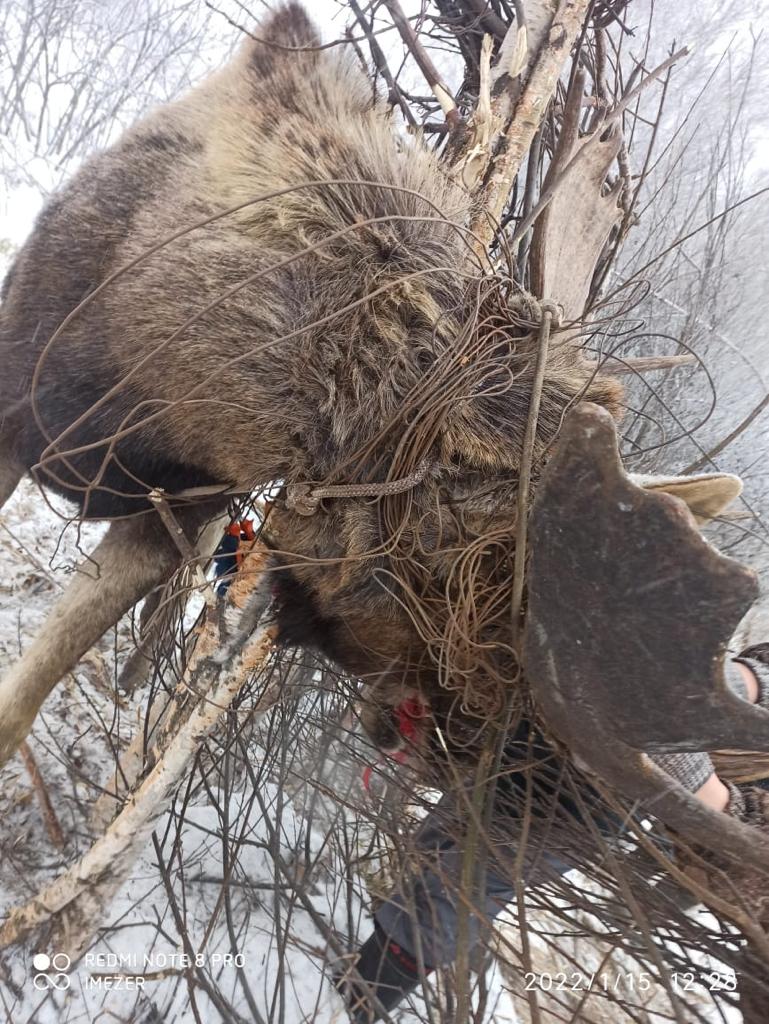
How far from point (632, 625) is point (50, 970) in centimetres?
174

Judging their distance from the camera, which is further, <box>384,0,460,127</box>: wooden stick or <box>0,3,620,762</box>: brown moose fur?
<box>384,0,460,127</box>: wooden stick

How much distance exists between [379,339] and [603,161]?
125 cm

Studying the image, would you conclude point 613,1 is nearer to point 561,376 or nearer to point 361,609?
point 561,376

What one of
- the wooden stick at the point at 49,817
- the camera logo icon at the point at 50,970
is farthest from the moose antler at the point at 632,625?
the wooden stick at the point at 49,817

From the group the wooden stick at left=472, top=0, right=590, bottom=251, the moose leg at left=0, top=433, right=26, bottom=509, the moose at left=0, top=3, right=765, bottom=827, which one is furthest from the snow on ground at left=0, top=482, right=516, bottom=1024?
the wooden stick at left=472, top=0, right=590, bottom=251

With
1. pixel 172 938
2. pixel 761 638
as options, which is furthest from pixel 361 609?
pixel 761 638

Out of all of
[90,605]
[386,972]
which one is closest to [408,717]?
[90,605]

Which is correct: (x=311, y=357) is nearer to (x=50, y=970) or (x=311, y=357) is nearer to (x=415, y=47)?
(x=415, y=47)

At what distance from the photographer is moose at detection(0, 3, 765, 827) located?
103 cm

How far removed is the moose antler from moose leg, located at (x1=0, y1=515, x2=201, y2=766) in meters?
0.96

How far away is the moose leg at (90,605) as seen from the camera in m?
1.44

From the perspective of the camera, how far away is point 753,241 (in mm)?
3346

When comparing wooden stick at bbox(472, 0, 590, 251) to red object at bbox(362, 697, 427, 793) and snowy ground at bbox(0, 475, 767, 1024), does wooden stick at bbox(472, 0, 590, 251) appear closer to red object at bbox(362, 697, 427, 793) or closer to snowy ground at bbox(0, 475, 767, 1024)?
red object at bbox(362, 697, 427, 793)

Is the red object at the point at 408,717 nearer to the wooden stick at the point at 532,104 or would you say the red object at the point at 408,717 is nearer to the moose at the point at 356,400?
the moose at the point at 356,400
